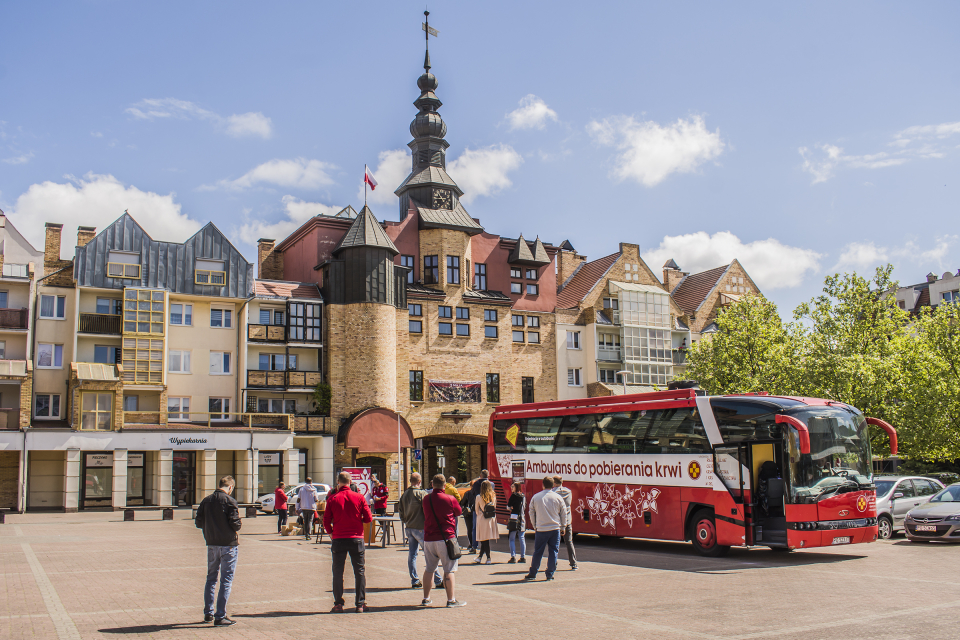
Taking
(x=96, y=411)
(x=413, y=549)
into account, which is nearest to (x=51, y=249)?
(x=96, y=411)

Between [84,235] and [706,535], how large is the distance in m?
38.4

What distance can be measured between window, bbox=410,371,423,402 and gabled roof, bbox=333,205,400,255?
7263mm

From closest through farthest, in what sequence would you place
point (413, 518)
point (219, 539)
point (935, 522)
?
point (219, 539)
point (413, 518)
point (935, 522)

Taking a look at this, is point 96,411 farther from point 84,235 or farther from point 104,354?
point 84,235

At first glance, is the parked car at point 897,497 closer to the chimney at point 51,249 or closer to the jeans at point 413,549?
the jeans at point 413,549

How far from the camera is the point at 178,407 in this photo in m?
45.9

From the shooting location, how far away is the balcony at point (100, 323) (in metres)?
43.2

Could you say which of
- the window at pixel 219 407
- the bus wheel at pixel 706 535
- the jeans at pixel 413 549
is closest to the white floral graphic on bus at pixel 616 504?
the bus wheel at pixel 706 535

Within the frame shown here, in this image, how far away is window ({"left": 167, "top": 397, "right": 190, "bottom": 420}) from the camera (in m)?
45.4

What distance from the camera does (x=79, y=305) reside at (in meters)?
43.6

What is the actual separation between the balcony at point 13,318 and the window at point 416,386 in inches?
805

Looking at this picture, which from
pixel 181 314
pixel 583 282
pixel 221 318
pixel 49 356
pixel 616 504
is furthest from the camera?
pixel 583 282

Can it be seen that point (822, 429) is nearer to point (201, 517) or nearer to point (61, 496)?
point (201, 517)

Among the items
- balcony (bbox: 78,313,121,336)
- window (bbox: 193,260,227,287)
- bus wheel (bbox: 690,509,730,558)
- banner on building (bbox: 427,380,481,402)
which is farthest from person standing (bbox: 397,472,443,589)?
banner on building (bbox: 427,380,481,402)
